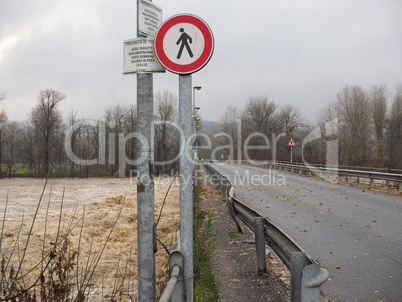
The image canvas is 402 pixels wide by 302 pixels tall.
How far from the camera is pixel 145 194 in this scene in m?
3.31

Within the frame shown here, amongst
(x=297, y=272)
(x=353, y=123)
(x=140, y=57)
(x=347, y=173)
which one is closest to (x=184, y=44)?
(x=140, y=57)

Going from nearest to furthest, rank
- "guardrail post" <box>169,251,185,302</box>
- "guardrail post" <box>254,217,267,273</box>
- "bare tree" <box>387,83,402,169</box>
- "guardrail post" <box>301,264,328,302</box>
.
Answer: "guardrail post" <box>301,264,328,302</box>, "guardrail post" <box>169,251,185,302</box>, "guardrail post" <box>254,217,267,273</box>, "bare tree" <box>387,83,402,169</box>

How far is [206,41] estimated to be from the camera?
3.38 m

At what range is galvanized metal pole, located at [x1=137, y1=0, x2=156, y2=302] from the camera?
3.17m

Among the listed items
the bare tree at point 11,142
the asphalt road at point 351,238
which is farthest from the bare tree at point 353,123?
the bare tree at point 11,142

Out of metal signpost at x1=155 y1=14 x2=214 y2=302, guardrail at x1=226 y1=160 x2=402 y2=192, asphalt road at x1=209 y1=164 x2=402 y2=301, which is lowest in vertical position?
asphalt road at x1=209 y1=164 x2=402 y2=301

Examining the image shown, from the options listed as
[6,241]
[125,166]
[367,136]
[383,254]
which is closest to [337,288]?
[383,254]

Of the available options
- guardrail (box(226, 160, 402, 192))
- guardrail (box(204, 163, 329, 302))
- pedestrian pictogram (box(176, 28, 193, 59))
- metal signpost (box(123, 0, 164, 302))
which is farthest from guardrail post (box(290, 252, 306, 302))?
guardrail (box(226, 160, 402, 192))

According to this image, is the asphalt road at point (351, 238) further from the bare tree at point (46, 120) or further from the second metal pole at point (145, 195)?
the bare tree at point (46, 120)

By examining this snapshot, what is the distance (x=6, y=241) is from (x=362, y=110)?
41284 mm

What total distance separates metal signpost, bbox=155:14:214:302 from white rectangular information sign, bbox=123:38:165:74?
0.45 feet

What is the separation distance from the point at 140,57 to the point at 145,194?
1.43 metres

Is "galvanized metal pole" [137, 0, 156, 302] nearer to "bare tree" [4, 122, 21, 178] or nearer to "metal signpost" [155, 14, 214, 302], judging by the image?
"metal signpost" [155, 14, 214, 302]

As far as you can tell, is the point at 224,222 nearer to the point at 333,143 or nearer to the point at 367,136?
the point at 333,143
